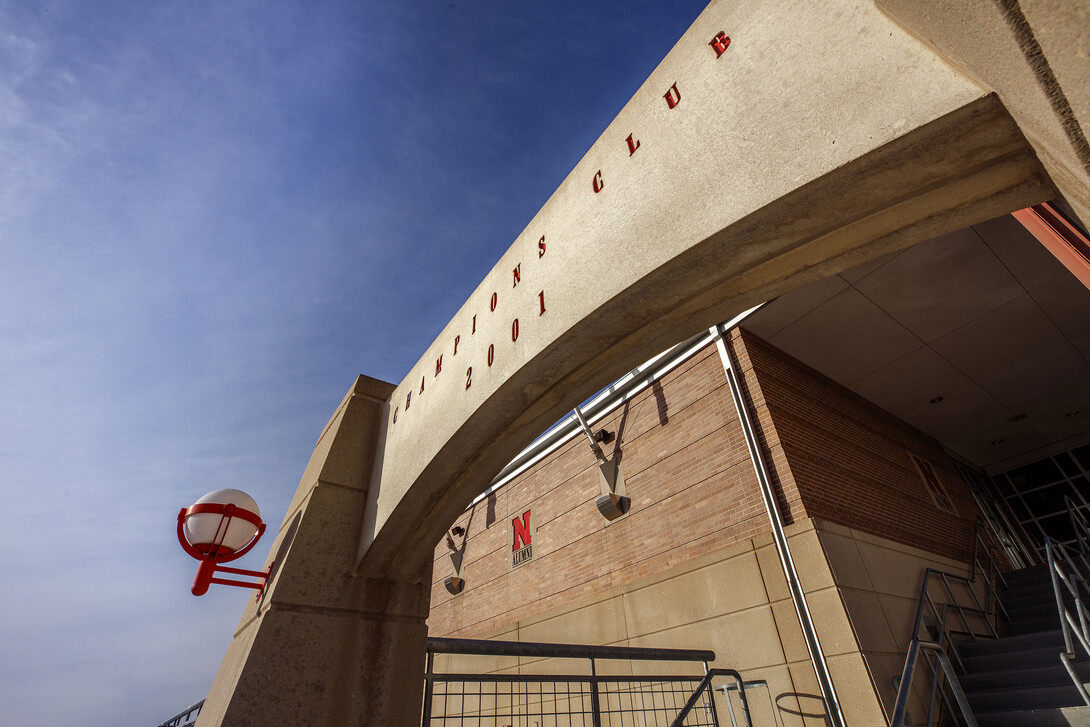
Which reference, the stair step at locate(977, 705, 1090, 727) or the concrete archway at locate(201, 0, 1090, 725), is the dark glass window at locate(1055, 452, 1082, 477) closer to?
the stair step at locate(977, 705, 1090, 727)

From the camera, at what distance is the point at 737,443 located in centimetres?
756

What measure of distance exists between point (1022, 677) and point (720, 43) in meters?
7.92

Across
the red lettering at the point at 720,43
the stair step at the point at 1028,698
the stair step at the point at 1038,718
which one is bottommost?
the stair step at the point at 1038,718

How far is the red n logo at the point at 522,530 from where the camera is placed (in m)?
11.3

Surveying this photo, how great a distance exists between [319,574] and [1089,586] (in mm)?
9483

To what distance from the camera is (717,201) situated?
7.00ft

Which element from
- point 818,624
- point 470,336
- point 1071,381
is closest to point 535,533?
point 818,624

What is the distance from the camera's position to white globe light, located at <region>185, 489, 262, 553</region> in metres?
3.58

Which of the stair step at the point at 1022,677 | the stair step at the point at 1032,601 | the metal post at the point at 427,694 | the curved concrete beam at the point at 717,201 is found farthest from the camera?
the stair step at the point at 1032,601

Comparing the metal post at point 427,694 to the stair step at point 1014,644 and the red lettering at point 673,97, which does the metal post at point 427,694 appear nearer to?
the red lettering at point 673,97

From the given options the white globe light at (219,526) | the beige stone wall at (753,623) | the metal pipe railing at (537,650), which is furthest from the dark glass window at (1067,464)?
the white globe light at (219,526)

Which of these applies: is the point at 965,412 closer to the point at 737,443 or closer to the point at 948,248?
the point at 948,248

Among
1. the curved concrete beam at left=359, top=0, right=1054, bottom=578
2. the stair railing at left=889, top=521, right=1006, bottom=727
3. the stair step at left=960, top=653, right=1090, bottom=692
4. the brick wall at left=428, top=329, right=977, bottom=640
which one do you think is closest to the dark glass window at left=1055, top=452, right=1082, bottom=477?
the brick wall at left=428, top=329, right=977, bottom=640

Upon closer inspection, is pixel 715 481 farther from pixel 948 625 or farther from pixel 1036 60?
pixel 1036 60
